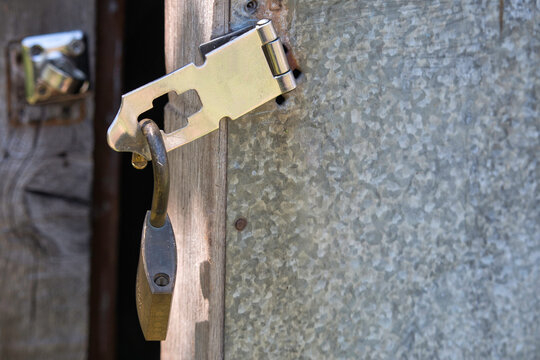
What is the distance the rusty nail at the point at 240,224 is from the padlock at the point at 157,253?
0.07m

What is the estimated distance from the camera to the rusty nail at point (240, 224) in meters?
0.72

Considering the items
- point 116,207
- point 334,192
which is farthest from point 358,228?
point 116,207

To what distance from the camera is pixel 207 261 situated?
0.73 m

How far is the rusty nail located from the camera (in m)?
0.72

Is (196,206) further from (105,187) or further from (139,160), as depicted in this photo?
(105,187)

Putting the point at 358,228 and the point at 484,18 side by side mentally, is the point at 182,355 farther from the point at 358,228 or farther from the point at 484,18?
the point at 484,18

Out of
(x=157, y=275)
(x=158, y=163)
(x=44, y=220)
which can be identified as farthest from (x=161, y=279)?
(x=44, y=220)

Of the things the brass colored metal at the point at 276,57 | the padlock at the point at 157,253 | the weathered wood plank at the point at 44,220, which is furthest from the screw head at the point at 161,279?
the weathered wood plank at the point at 44,220

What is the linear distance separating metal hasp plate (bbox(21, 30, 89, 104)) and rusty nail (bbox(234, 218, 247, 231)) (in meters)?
0.88

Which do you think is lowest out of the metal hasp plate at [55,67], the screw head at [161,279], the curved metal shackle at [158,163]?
the screw head at [161,279]

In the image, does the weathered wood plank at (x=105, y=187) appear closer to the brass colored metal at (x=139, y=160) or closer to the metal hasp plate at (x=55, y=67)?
the metal hasp plate at (x=55, y=67)

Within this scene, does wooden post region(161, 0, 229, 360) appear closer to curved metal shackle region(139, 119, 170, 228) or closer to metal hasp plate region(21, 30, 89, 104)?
curved metal shackle region(139, 119, 170, 228)

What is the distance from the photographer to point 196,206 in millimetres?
763

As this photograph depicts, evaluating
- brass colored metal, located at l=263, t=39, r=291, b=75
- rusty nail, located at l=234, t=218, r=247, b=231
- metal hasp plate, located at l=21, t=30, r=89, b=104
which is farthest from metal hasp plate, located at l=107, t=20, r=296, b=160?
metal hasp plate, located at l=21, t=30, r=89, b=104
